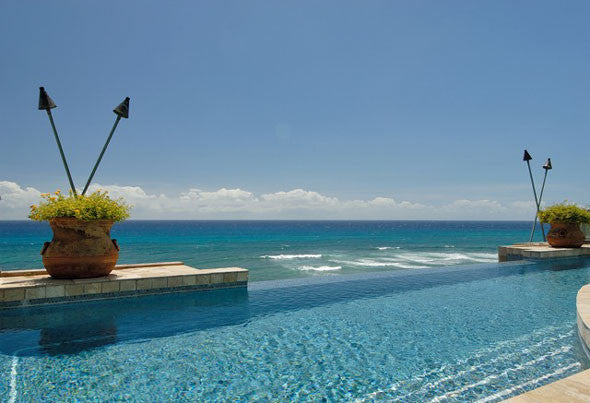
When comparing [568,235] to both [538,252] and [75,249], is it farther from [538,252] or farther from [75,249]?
[75,249]

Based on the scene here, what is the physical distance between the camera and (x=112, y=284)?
858 cm

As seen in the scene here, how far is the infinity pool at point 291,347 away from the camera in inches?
179

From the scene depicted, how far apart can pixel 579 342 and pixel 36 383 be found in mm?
7631

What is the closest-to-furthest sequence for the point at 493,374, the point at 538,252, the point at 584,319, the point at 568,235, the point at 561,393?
the point at 561,393
the point at 493,374
the point at 584,319
the point at 538,252
the point at 568,235

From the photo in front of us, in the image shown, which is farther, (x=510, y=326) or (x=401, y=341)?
(x=510, y=326)

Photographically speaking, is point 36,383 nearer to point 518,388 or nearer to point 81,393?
point 81,393

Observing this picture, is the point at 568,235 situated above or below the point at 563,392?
above

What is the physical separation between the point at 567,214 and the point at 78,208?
18977 mm

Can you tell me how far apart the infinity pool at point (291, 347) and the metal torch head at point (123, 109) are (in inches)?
195

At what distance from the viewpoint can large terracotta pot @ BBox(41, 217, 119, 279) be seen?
8414mm

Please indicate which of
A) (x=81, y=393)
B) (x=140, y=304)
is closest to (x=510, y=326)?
(x=81, y=393)

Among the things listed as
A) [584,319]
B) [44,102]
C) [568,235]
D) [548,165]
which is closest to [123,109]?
[44,102]

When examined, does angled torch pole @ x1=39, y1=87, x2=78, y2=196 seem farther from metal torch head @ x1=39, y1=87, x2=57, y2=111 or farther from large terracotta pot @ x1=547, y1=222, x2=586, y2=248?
large terracotta pot @ x1=547, y1=222, x2=586, y2=248

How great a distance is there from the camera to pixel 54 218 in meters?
8.40
